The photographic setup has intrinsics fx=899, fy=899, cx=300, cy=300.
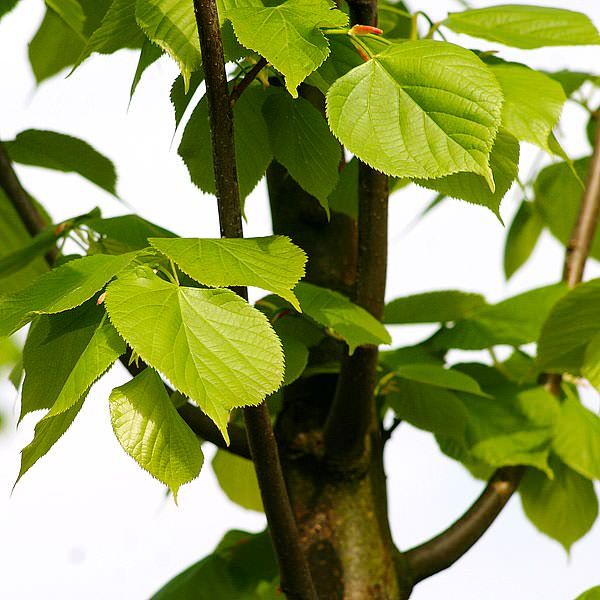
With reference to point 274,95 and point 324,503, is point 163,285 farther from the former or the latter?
point 324,503

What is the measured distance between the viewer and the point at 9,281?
1.50 feet

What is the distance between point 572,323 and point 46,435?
0.81ft

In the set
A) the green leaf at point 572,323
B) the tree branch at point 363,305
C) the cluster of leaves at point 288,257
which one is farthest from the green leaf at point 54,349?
the green leaf at point 572,323

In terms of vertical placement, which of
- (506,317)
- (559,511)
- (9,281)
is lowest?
(559,511)

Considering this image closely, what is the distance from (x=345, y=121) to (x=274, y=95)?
0.09 m

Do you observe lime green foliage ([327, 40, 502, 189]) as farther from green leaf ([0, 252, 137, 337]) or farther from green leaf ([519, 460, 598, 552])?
green leaf ([519, 460, 598, 552])

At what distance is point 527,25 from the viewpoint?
382 millimetres

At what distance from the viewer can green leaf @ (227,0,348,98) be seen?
25 centimetres

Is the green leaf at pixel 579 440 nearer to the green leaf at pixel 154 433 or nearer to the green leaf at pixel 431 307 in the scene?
the green leaf at pixel 431 307

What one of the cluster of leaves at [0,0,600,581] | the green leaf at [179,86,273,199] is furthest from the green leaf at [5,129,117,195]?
the green leaf at [179,86,273,199]

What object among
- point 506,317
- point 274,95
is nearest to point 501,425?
point 506,317

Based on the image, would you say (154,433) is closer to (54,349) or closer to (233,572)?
(54,349)

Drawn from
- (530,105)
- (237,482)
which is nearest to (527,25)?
(530,105)

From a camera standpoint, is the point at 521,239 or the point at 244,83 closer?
the point at 244,83
